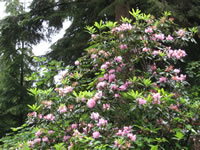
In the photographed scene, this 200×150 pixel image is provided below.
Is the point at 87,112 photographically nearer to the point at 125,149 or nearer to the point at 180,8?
the point at 125,149

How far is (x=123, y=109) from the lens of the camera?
2.79 meters

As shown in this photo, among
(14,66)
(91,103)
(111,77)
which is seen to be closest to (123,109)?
(111,77)

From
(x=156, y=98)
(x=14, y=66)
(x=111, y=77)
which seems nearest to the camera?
(x=156, y=98)

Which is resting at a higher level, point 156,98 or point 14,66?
point 14,66

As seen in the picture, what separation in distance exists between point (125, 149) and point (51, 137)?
1.13m

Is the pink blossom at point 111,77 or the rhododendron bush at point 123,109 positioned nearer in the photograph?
the rhododendron bush at point 123,109

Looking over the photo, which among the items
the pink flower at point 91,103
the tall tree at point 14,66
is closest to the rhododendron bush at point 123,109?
the pink flower at point 91,103

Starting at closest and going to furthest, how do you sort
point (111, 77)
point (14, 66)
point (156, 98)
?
point (156, 98) < point (111, 77) < point (14, 66)

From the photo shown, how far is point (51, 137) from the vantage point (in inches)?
109

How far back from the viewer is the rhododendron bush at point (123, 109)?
232 centimetres

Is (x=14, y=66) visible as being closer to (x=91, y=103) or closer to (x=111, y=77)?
(x=111, y=77)

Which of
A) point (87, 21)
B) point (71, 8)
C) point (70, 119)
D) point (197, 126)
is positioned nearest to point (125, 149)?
point (70, 119)

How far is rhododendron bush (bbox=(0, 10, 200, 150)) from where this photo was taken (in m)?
2.32

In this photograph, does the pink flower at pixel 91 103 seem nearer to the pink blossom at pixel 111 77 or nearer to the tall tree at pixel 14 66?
the pink blossom at pixel 111 77
